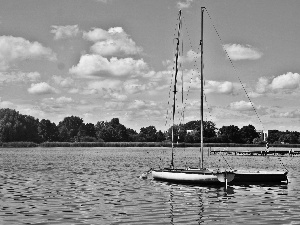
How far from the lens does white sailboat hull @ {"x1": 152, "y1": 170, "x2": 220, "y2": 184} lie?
51.6 metres

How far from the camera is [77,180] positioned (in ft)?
196

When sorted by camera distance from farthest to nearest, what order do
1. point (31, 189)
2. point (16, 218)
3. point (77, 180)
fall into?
point (77, 180), point (31, 189), point (16, 218)

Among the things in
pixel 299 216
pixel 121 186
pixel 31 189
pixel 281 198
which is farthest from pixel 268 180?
pixel 31 189

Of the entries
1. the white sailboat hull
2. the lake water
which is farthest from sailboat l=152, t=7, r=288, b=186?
the lake water

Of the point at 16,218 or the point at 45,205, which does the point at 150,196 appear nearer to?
the point at 45,205

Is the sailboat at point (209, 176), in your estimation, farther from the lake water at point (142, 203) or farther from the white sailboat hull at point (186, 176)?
the lake water at point (142, 203)

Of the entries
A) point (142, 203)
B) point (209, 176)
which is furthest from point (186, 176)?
point (142, 203)

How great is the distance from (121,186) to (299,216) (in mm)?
23579

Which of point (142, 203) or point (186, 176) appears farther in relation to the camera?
point (186, 176)

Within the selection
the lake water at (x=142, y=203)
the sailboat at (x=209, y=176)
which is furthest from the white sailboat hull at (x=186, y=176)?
the lake water at (x=142, y=203)

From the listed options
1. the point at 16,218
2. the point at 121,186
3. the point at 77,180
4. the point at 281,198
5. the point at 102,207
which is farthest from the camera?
the point at 77,180

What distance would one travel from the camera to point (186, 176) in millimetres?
53469

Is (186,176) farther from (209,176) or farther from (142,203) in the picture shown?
(142,203)

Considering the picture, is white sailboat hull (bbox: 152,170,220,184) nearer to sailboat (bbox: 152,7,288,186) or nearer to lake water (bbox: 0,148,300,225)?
sailboat (bbox: 152,7,288,186)
